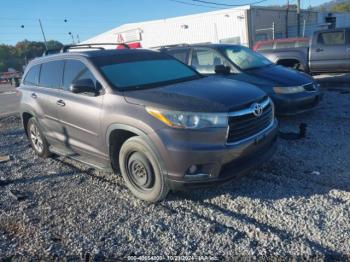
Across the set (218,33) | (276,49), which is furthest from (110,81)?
(218,33)

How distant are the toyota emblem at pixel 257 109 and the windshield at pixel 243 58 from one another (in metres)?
3.25

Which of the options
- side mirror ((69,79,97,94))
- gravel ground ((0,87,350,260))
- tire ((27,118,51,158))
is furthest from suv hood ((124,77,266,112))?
tire ((27,118,51,158))

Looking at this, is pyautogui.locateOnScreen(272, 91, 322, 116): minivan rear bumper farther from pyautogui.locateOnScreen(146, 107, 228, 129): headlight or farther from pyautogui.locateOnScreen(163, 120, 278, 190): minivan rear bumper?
pyautogui.locateOnScreen(146, 107, 228, 129): headlight

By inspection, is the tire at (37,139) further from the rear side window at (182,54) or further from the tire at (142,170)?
the rear side window at (182,54)

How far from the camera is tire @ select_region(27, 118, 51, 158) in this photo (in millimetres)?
5712

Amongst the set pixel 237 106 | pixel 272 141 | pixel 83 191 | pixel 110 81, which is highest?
pixel 110 81

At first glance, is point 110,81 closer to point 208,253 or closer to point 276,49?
point 208,253

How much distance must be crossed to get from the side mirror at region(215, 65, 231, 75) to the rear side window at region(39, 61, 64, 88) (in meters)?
3.03

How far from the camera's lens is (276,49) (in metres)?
11.4

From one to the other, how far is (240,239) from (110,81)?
7.76 ft

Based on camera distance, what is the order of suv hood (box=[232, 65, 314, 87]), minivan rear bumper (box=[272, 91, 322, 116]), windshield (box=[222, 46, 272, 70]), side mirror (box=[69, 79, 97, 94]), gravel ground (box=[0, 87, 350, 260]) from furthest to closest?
windshield (box=[222, 46, 272, 70])
suv hood (box=[232, 65, 314, 87])
minivan rear bumper (box=[272, 91, 322, 116])
side mirror (box=[69, 79, 97, 94])
gravel ground (box=[0, 87, 350, 260])

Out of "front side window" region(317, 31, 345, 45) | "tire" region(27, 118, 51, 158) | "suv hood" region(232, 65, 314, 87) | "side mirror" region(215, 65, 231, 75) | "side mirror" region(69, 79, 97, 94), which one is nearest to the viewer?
"side mirror" region(69, 79, 97, 94)

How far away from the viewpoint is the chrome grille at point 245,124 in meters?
3.45

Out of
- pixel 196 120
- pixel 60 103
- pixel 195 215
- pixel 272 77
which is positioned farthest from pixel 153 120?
pixel 272 77
